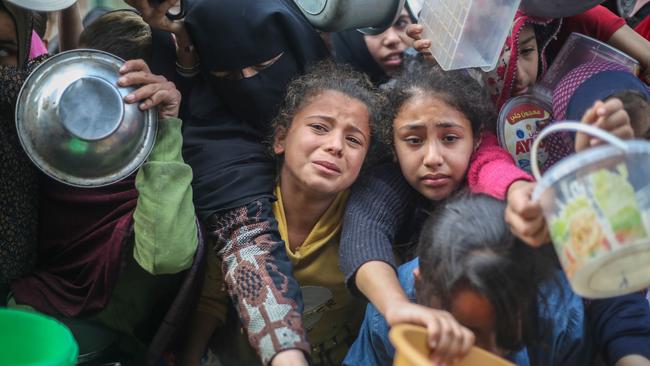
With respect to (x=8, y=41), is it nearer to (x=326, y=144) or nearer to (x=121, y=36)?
(x=121, y=36)

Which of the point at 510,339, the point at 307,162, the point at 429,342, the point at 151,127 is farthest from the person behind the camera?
the point at 307,162

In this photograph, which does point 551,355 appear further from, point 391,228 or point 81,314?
point 81,314

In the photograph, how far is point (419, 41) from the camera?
2.05 m

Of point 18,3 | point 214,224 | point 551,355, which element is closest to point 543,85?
point 551,355

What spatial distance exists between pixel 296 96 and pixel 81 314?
Answer: 2.56ft

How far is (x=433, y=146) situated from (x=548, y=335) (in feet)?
1.77

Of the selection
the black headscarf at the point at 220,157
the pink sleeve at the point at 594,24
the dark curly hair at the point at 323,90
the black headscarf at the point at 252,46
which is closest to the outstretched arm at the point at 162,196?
the black headscarf at the point at 220,157

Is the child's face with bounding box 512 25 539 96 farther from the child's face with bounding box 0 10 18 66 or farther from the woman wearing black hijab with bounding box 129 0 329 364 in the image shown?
the child's face with bounding box 0 10 18 66

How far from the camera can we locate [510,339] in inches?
61.0

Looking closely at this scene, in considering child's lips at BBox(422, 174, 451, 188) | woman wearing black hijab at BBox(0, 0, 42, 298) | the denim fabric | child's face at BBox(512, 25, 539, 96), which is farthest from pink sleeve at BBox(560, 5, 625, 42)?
woman wearing black hijab at BBox(0, 0, 42, 298)

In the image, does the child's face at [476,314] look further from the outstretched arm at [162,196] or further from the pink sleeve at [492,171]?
the outstretched arm at [162,196]

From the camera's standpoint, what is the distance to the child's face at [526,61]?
2.12 meters

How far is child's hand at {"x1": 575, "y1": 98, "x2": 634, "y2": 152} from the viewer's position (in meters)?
1.38

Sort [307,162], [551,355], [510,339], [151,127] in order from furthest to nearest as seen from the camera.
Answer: [307,162] < [151,127] < [551,355] < [510,339]
